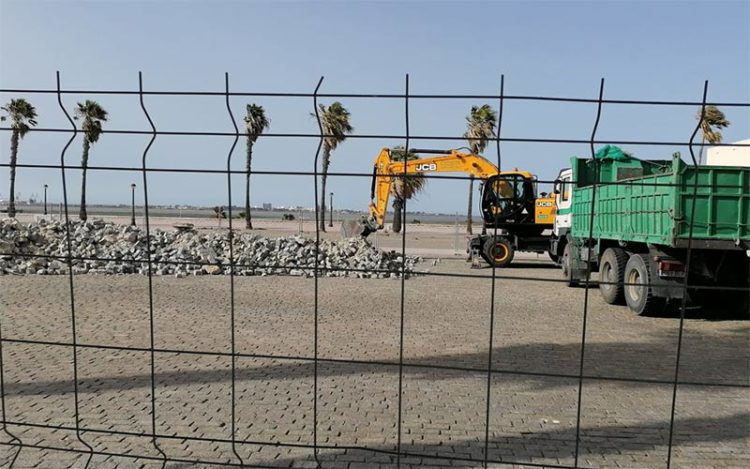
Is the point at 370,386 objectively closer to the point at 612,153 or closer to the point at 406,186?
the point at 406,186

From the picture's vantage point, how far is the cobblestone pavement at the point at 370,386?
13.0ft

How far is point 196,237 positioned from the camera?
1778 centimetres

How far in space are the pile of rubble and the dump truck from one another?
5.88 metres

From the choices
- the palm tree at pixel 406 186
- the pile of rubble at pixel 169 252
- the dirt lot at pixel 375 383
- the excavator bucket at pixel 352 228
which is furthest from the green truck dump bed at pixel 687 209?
the excavator bucket at pixel 352 228

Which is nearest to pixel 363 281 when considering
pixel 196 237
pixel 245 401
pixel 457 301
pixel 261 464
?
pixel 457 301

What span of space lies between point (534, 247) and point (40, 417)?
15996 millimetres

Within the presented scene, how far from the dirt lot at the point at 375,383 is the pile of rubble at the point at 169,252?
3897 millimetres

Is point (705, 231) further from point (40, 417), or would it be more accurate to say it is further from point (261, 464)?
point (40, 417)

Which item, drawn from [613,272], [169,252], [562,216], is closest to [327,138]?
[613,272]

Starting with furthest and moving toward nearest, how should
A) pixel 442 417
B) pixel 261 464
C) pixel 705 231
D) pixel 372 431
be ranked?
pixel 705 231
pixel 442 417
pixel 372 431
pixel 261 464

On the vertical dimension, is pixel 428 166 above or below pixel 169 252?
above

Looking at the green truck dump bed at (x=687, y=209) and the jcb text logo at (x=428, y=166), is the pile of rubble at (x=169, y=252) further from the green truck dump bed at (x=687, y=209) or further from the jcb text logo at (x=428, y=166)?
the green truck dump bed at (x=687, y=209)

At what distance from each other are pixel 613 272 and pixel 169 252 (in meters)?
11.7

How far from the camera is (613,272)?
10.8 metres
